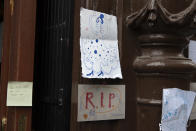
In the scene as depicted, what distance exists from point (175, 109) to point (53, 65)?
95cm

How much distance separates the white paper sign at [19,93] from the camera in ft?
5.81

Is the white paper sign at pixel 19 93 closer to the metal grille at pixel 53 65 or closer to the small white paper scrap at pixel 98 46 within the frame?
the metal grille at pixel 53 65

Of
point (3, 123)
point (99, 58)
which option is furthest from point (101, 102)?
point (3, 123)

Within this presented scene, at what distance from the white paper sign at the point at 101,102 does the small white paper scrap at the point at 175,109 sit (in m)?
0.32

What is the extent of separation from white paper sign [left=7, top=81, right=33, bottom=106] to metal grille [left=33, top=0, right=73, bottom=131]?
19cm

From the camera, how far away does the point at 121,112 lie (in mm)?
1907

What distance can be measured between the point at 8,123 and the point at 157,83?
111 centimetres

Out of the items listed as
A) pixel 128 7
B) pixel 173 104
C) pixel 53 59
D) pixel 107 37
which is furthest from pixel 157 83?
pixel 53 59

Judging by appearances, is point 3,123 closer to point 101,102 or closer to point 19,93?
point 19,93

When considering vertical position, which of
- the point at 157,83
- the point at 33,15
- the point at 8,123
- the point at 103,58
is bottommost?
the point at 8,123

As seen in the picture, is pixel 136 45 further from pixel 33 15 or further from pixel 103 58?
pixel 33 15

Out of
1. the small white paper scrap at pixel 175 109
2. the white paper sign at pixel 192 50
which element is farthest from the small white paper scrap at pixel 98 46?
the white paper sign at pixel 192 50

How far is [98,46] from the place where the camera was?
1785mm

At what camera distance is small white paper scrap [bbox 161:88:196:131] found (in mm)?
1750
